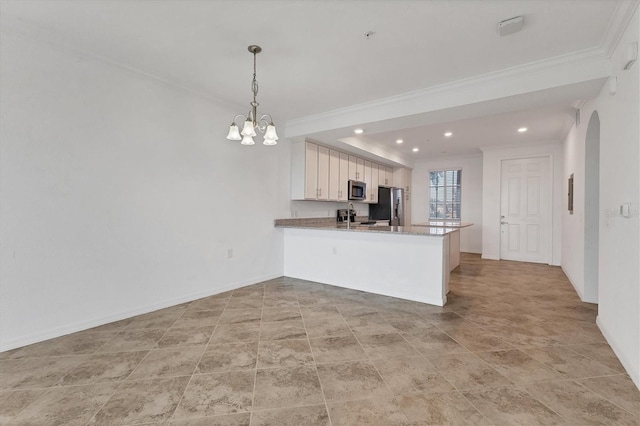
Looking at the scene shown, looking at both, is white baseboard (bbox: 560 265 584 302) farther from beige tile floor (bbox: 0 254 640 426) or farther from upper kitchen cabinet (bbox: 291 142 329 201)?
upper kitchen cabinet (bbox: 291 142 329 201)

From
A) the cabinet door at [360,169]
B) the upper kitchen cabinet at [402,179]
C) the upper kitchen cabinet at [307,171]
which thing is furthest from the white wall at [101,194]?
the upper kitchen cabinet at [402,179]

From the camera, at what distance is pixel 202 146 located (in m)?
3.71

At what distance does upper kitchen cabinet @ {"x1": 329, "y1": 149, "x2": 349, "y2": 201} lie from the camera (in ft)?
17.8

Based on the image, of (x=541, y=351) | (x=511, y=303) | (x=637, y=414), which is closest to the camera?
(x=637, y=414)

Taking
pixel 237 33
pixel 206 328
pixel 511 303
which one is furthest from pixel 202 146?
pixel 511 303

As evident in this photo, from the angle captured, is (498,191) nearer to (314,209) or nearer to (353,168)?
(353,168)

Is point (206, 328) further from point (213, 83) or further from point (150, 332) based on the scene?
point (213, 83)

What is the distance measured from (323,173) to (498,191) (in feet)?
13.5

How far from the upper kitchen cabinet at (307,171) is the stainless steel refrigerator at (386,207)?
2.33 m

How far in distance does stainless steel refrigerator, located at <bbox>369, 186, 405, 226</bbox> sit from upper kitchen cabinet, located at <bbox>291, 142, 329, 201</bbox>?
2.33 meters

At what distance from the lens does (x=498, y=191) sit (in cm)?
655

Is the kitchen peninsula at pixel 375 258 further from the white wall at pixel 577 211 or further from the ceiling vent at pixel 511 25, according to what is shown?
the ceiling vent at pixel 511 25

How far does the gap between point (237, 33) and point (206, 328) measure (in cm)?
264

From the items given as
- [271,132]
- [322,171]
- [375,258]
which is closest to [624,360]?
[375,258]
